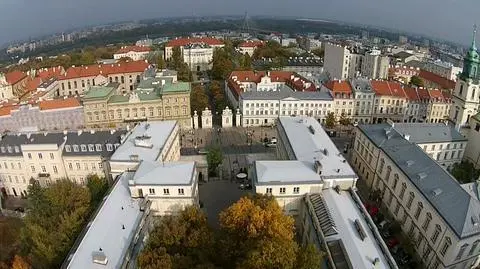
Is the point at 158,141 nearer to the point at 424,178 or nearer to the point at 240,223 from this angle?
the point at 240,223

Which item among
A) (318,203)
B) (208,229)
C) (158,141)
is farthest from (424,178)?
(158,141)

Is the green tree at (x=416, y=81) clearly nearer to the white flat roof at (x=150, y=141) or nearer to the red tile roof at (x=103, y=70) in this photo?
the red tile roof at (x=103, y=70)

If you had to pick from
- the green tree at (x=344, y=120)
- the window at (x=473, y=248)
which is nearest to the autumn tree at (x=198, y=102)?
the green tree at (x=344, y=120)

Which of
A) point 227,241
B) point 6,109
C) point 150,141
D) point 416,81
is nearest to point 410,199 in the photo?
point 227,241

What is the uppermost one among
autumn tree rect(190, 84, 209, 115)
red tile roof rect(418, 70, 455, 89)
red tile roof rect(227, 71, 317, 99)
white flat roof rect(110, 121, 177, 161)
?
white flat roof rect(110, 121, 177, 161)

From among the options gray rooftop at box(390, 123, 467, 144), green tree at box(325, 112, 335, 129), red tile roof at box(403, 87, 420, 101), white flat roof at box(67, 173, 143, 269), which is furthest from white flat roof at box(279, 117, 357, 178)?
red tile roof at box(403, 87, 420, 101)

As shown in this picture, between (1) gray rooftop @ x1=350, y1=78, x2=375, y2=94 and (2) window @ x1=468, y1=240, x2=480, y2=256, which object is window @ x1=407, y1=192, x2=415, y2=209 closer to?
(2) window @ x1=468, y1=240, x2=480, y2=256

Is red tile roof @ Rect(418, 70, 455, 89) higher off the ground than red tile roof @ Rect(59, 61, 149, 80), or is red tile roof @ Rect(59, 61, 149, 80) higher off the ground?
red tile roof @ Rect(59, 61, 149, 80)
